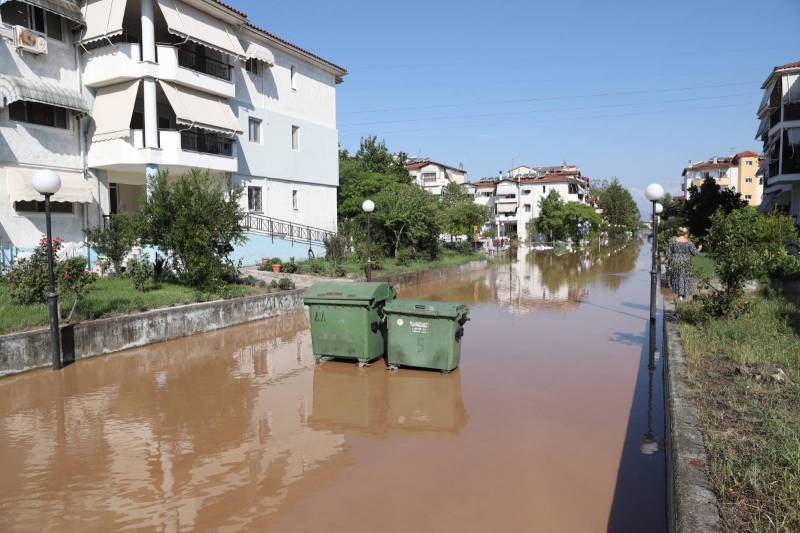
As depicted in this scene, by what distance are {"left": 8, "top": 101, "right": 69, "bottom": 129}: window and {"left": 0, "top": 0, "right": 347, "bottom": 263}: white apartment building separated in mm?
41

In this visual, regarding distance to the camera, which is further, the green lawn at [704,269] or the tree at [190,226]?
the tree at [190,226]

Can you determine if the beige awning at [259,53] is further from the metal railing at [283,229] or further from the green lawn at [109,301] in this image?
the green lawn at [109,301]

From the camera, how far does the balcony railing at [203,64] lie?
21594 millimetres

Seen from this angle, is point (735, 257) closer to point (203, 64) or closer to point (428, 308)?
point (428, 308)

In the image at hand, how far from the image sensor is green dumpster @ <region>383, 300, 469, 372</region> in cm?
881

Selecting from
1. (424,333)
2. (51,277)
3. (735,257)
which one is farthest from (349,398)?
(735,257)

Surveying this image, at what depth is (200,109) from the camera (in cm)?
2072

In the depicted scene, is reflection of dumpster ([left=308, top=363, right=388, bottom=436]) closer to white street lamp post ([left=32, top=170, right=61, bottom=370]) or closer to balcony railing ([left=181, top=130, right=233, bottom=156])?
white street lamp post ([left=32, top=170, right=61, bottom=370])

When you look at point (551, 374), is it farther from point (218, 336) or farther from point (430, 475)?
point (218, 336)

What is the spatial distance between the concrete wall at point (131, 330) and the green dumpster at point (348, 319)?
4.30 meters

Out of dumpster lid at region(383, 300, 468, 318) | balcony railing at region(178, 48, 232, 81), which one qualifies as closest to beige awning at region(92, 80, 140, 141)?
balcony railing at region(178, 48, 232, 81)

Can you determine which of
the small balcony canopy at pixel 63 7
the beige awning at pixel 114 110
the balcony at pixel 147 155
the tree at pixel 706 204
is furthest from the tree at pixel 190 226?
the tree at pixel 706 204

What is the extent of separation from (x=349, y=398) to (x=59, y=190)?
14616 millimetres

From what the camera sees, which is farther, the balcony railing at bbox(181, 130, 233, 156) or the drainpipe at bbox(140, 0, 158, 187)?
the balcony railing at bbox(181, 130, 233, 156)
